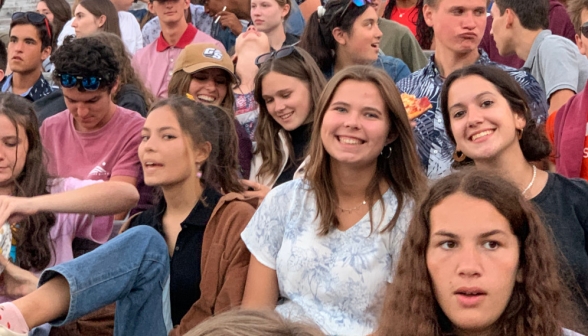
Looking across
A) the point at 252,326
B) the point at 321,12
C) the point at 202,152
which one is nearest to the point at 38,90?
the point at 321,12

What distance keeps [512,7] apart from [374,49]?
71cm

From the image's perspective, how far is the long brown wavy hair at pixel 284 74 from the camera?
161 inches

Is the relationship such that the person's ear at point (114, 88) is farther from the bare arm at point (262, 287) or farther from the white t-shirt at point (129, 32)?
the white t-shirt at point (129, 32)

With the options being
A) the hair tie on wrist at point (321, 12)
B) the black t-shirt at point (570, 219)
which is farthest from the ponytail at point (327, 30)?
the black t-shirt at point (570, 219)

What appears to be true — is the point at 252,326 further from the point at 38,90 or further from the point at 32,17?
the point at 32,17

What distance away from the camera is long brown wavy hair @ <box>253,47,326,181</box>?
161 inches

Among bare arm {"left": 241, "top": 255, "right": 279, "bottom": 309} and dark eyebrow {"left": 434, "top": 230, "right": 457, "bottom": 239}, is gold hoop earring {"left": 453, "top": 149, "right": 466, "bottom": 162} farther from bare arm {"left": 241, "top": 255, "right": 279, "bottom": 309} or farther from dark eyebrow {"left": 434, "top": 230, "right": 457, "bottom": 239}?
dark eyebrow {"left": 434, "top": 230, "right": 457, "bottom": 239}

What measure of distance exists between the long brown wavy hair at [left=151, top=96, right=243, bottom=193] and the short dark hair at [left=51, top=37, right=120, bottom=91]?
618 mm

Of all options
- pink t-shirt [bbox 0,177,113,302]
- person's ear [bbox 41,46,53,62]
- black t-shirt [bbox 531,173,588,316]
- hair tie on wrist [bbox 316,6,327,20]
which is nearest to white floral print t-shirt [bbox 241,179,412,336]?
black t-shirt [bbox 531,173,588,316]

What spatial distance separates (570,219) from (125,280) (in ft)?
4.45

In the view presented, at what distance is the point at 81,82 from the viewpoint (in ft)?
14.0

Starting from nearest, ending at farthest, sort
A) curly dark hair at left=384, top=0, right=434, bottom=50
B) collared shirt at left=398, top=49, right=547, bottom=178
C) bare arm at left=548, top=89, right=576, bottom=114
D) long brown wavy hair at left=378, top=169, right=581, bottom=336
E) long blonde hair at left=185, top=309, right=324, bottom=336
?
long blonde hair at left=185, top=309, right=324, bottom=336
long brown wavy hair at left=378, top=169, right=581, bottom=336
collared shirt at left=398, top=49, right=547, bottom=178
bare arm at left=548, top=89, right=576, bottom=114
curly dark hair at left=384, top=0, right=434, bottom=50

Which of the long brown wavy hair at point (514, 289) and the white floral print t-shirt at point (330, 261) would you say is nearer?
the long brown wavy hair at point (514, 289)

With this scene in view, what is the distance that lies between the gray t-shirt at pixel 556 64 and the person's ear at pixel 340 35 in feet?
2.92
